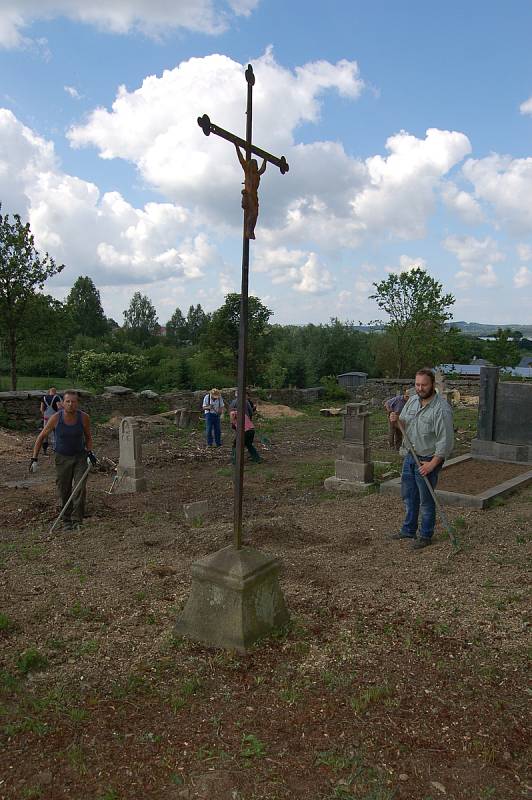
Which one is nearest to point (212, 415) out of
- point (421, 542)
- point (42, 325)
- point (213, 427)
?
point (213, 427)

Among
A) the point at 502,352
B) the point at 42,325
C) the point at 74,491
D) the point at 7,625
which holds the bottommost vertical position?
the point at 7,625

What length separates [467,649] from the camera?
3836 mm

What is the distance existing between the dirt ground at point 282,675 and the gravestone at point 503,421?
14.5 ft

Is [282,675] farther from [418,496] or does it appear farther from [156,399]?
[156,399]

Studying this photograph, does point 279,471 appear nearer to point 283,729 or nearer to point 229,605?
point 229,605

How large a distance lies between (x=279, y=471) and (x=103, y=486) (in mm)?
3255

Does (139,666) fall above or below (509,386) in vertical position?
below

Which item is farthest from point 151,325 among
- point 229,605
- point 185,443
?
point 229,605

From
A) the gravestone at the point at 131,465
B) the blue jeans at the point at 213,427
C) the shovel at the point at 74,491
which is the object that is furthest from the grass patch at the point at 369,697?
the blue jeans at the point at 213,427

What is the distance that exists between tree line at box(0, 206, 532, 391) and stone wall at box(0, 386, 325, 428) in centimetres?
229

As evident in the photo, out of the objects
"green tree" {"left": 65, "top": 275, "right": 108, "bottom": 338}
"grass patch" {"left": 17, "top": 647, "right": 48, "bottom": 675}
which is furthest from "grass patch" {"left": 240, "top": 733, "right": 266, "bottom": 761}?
"green tree" {"left": 65, "top": 275, "right": 108, "bottom": 338}

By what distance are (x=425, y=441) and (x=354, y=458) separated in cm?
383

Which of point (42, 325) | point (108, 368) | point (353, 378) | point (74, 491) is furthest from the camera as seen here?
point (353, 378)

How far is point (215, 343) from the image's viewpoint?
1406 inches
